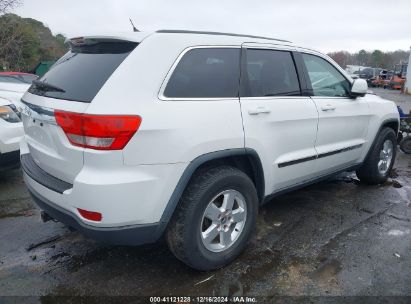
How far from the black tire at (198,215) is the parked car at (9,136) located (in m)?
2.91

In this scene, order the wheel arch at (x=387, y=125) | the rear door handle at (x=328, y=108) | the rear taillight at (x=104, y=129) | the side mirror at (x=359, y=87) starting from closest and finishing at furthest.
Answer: the rear taillight at (x=104, y=129)
the rear door handle at (x=328, y=108)
the side mirror at (x=359, y=87)
the wheel arch at (x=387, y=125)

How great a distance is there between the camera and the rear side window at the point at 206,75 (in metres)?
2.64

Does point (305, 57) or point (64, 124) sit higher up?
point (305, 57)

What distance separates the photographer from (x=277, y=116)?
3.19 meters

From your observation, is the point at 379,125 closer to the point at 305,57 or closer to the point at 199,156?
the point at 305,57

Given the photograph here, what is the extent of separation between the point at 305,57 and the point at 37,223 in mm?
3249

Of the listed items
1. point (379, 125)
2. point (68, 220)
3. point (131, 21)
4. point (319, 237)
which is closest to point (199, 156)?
point (68, 220)

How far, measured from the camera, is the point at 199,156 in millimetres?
2619

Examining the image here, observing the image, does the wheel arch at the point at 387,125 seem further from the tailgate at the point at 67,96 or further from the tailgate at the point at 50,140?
the tailgate at the point at 50,140

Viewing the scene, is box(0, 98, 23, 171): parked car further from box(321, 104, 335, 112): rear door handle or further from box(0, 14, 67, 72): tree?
box(0, 14, 67, 72): tree

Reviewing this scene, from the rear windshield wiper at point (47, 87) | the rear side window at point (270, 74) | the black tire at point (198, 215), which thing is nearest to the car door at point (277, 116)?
the rear side window at point (270, 74)

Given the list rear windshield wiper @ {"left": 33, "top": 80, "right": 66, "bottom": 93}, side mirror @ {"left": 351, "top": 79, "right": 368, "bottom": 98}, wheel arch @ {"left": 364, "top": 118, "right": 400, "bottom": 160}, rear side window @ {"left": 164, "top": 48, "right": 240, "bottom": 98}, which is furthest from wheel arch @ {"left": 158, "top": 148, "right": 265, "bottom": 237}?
wheel arch @ {"left": 364, "top": 118, "right": 400, "bottom": 160}

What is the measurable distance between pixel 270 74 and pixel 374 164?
2337 millimetres

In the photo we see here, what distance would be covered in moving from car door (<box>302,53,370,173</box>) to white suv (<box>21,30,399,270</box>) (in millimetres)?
185
